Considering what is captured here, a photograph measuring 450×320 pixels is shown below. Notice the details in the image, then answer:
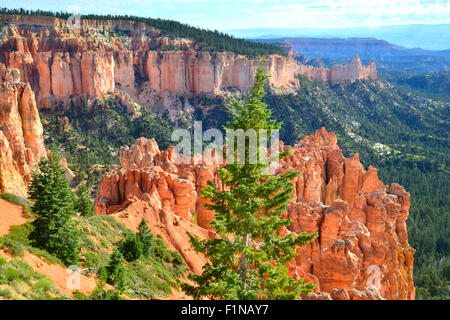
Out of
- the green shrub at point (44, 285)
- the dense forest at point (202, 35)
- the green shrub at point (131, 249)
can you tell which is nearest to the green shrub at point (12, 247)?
the green shrub at point (44, 285)

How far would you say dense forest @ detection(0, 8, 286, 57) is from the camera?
417 feet

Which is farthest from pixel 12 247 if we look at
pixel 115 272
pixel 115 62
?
pixel 115 62

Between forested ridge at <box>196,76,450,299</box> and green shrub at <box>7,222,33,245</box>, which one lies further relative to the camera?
forested ridge at <box>196,76,450,299</box>

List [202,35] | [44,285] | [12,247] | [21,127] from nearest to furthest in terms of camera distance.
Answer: [44,285] < [12,247] < [21,127] < [202,35]

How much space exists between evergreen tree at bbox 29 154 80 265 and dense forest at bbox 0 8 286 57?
109272mm

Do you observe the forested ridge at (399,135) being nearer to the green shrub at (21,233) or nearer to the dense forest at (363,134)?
the dense forest at (363,134)

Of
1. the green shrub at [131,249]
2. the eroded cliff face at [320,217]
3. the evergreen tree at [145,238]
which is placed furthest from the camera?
the evergreen tree at [145,238]

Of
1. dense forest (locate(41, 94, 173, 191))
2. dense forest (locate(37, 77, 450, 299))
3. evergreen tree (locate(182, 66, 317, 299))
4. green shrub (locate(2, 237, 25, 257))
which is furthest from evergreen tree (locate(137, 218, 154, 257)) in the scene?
dense forest (locate(41, 94, 173, 191))

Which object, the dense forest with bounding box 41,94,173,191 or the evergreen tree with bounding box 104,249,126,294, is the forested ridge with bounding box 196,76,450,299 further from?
the evergreen tree with bounding box 104,249,126,294

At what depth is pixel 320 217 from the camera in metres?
32.4

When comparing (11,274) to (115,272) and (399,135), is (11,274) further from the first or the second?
(399,135)

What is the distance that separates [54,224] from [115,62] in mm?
96038

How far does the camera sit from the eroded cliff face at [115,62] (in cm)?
9031

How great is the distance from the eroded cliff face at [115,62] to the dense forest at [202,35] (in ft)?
12.1
